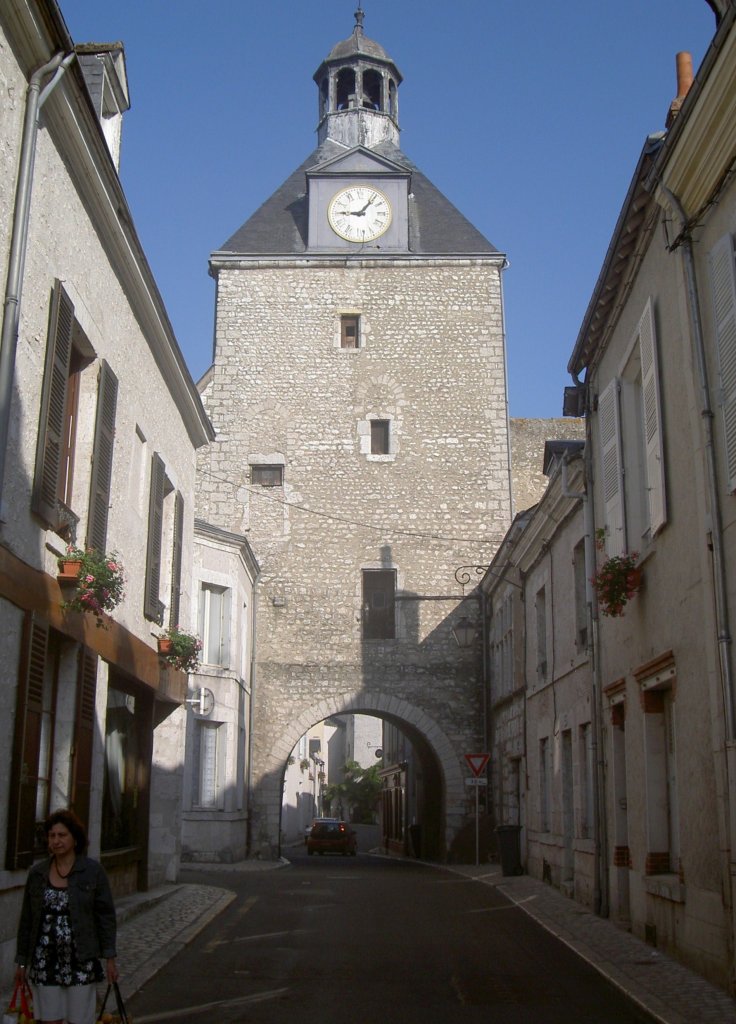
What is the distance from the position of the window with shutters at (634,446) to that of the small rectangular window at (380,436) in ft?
45.7

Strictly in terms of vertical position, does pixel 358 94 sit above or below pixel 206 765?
above

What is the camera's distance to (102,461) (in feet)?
33.1

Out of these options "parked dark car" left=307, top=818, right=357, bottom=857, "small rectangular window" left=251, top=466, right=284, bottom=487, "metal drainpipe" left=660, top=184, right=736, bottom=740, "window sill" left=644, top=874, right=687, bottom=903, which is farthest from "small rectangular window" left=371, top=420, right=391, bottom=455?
"metal drainpipe" left=660, top=184, right=736, bottom=740

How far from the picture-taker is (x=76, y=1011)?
15.3 feet

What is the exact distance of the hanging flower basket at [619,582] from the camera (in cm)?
986

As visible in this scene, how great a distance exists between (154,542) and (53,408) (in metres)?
4.32

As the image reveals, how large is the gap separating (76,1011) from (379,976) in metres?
3.56

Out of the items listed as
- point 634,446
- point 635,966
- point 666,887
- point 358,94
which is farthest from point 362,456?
point 635,966

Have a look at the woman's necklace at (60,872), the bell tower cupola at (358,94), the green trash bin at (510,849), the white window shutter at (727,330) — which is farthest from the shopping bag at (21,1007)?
the bell tower cupola at (358,94)

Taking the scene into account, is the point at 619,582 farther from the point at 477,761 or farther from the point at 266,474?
the point at 266,474

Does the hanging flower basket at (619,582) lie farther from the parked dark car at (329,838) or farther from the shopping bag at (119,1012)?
the parked dark car at (329,838)

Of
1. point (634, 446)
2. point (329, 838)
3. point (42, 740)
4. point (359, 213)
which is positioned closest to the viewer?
point (42, 740)

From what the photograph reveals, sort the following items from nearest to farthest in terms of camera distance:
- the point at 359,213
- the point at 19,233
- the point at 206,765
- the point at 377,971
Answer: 1. the point at 19,233
2. the point at 377,971
3. the point at 206,765
4. the point at 359,213

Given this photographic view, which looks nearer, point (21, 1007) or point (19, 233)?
point (21, 1007)
